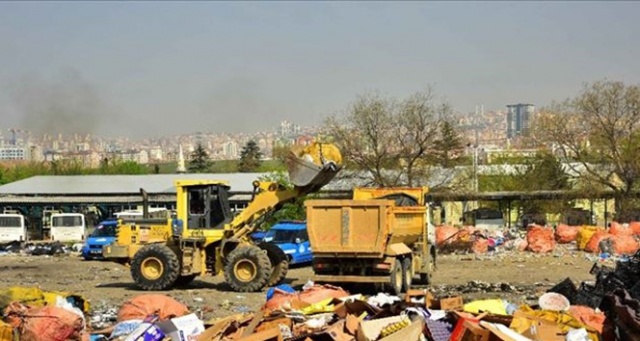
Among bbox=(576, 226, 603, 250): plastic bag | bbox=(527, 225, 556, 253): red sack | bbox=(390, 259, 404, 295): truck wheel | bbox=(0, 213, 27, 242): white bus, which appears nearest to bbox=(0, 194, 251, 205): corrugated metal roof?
bbox=(0, 213, 27, 242): white bus

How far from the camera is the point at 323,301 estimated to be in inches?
527

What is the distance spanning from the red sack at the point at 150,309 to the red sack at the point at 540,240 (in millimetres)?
22313

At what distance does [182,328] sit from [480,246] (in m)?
24.1

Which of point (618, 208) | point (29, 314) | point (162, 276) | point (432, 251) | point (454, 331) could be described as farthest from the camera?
point (618, 208)

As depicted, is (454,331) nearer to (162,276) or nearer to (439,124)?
(162,276)

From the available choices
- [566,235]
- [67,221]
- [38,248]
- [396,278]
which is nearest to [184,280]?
[396,278]

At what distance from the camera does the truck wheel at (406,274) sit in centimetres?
2006

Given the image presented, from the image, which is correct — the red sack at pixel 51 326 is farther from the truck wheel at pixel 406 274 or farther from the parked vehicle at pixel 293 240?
the parked vehicle at pixel 293 240

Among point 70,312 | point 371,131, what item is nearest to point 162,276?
point 70,312

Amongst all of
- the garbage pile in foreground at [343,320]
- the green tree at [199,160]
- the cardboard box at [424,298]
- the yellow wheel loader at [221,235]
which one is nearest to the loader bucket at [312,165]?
the yellow wheel loader at [221,235]

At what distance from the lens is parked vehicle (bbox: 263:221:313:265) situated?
28.7 meters

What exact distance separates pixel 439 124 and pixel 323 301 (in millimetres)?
44065

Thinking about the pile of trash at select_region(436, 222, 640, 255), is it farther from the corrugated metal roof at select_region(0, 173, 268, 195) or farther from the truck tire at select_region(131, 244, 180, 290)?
the corrugated metal roof at select_region(0, 173, 268, 195)

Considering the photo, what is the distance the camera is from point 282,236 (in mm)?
29297
